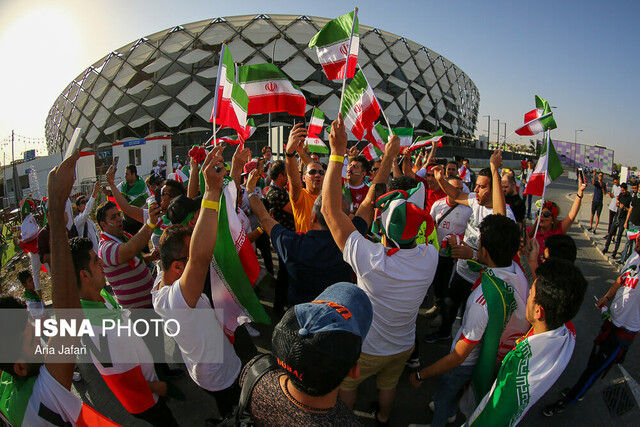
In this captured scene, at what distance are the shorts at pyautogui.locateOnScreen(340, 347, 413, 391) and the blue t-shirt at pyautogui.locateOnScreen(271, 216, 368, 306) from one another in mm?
545

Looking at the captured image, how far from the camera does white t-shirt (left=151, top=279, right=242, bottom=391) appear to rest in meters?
1.72

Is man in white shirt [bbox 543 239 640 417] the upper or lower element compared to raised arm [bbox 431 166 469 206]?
lower

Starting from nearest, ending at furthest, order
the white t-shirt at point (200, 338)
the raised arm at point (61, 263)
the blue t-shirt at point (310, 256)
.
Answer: the raised arm at point (61, 263) < the white t-shirt at point (200, 338) < the blue t-shirt at point (310, 256)

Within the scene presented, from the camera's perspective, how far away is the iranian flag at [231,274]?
214cm

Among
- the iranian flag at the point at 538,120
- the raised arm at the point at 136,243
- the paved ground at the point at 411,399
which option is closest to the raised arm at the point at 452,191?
the iranian flag at the point at 538,120

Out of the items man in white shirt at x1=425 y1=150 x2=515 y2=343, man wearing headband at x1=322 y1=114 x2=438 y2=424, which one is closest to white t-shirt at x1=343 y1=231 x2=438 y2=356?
man wearing headband at x1=322 y1=114 x2=438 y2=424

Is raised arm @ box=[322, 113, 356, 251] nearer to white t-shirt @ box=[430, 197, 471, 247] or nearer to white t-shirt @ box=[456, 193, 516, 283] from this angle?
white t-shirt @ box=[456, 193, 516, 283]

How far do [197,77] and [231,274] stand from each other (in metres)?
29.8

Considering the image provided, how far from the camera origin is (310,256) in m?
2.19

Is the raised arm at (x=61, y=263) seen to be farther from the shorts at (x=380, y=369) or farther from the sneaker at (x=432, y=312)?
the sneaker at (x=432, y=312)

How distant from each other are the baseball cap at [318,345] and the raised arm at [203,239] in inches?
30.6

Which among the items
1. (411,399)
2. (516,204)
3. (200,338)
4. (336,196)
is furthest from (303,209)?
(516,204)

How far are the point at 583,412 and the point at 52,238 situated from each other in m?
3.77

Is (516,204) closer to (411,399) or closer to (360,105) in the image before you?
(360,105)
